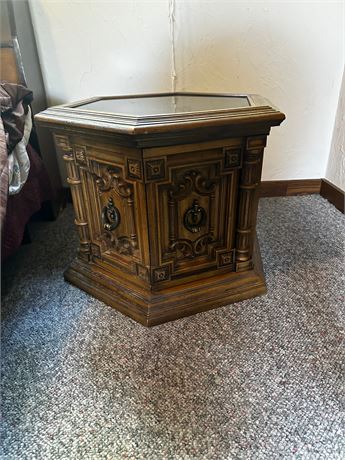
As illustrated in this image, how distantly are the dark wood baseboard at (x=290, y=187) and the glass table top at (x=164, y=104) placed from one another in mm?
740

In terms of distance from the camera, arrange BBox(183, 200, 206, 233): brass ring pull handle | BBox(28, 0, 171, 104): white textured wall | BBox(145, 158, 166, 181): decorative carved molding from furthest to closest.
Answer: BBox(28, 0, 171, 104): white textured wall < BBox(183, 200, 206, 233): brass ring pull handle < BBox(145, 158, 166, 181): decorative carved molding

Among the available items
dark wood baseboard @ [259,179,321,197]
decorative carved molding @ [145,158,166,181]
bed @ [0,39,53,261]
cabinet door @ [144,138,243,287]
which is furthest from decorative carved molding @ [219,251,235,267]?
dark wood baseboard @ [259,179,321,197]

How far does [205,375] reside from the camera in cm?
79

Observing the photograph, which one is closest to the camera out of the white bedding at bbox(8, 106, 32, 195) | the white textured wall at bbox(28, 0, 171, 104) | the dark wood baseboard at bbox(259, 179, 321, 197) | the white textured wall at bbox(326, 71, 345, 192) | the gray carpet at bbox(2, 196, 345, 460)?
the gray carpet at bbox(2, 196, 345, 460)

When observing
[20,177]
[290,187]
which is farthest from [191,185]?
[290,187]

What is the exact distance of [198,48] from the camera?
4.63 feet

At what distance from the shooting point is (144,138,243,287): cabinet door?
814 millimetres

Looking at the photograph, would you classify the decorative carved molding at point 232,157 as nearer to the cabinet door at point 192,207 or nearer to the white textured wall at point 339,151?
the cabinet door at point 192,207

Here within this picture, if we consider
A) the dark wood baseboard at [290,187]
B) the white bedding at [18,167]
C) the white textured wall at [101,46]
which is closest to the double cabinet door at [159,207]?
the white bedding at [18,167]

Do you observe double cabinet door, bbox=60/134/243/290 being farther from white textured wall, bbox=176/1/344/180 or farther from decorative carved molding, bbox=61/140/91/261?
white textured wall, bbox=176/1/344/180

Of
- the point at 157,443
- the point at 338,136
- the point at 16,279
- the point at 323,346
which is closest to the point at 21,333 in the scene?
the point at 16,279

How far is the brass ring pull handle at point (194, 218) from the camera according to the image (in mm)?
905

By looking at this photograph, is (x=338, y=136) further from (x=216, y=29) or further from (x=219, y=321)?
(x=219, y=321)

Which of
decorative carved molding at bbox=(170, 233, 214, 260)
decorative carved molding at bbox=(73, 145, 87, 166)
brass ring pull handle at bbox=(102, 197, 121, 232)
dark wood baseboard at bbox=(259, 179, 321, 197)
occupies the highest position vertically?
decorative carved molding at bbox=(73, 145, 87, 166)
